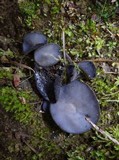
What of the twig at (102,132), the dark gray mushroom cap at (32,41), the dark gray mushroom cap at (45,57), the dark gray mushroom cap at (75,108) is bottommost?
the twig at (102,132)

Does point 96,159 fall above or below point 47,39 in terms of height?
A: below

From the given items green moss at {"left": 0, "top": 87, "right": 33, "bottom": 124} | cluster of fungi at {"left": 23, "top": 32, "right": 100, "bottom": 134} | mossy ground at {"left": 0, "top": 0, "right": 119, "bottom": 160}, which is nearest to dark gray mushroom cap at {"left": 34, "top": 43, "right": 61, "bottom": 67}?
cluster of fungi at {"left": 23, "top": 32, "right": 100, "bottom": 134}

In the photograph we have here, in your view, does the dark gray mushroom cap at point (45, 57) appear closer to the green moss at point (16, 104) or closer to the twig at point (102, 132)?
the green moss at point (16, 104)

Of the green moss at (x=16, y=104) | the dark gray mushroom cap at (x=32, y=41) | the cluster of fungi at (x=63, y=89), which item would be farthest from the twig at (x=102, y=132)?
the dark gray mushroom cap at (x=32, y=41)

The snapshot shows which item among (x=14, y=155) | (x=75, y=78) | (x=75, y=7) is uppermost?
(x=75, y=7)

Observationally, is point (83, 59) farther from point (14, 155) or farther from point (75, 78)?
point (14, 155)

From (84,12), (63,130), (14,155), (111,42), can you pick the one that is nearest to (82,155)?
(63,130)
